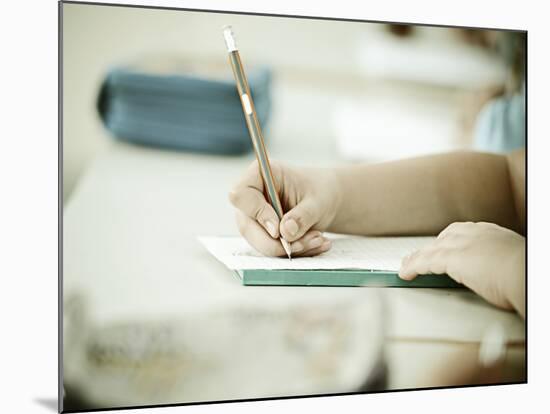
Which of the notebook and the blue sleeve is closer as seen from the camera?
the notebook

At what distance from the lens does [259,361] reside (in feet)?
3.42

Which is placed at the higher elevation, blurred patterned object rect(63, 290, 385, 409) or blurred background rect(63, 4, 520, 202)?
blurred background rect(63, 4, 520, 202)

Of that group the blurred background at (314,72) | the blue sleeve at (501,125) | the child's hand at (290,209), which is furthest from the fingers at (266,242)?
the blue sleeve at (501,125)

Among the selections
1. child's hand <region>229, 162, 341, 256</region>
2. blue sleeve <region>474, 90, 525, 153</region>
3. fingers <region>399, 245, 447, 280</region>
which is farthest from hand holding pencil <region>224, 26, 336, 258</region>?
blue sleeve <region>474, 90, 525, 153</region>

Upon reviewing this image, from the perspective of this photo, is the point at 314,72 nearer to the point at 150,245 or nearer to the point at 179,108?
the point at 179,108

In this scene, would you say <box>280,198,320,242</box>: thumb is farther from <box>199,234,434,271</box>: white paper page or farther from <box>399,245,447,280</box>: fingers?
<box>399,245,447,280</box>: fingers

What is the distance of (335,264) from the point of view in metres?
1.04

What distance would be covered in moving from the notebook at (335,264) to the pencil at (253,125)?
0.03 metres

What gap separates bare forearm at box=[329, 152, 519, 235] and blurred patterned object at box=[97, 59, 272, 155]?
0.17m


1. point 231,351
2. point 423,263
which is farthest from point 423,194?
Result: point 231,351

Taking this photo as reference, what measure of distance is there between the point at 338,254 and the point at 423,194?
165 millimetres

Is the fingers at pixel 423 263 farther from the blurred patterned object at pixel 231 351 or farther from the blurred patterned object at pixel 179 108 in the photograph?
the blurred patterned object at pixel 179 108

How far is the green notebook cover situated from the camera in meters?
1.02
